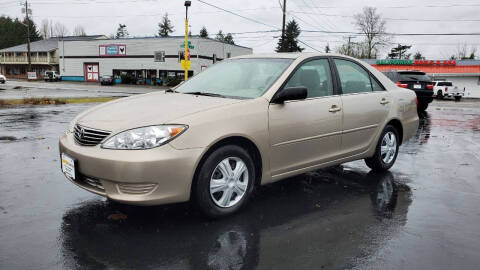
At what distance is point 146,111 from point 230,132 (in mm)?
818

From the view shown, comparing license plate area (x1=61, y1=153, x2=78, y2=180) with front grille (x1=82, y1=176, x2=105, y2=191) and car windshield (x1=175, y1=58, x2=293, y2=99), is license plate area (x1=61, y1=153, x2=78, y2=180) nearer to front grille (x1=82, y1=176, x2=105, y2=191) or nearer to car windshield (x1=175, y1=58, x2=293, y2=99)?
front grille (x1=82, y1=176, x2=105, y2=191)

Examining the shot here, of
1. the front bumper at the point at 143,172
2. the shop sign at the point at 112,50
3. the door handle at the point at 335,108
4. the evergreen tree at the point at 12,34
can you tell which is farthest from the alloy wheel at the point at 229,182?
the evergreen tree at the point at 12,34

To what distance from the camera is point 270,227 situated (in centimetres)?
375

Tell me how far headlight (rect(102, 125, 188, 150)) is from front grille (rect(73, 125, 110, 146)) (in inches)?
5.3

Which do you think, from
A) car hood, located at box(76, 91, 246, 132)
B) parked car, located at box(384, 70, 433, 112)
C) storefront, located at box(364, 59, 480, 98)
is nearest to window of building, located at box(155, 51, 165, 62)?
storefront, located at box(364, 59, 480, 98)

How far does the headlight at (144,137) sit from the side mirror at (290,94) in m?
1.11

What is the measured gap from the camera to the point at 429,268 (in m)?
3.01

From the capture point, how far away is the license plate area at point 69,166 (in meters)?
3.74

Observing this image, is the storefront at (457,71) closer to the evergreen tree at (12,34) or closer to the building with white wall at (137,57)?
the building with white wall at (137,57)

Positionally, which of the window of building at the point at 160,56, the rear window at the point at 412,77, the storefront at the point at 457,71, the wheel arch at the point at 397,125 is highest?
the window of building at the point at 160,56

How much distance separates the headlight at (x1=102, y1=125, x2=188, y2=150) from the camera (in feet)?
11.4

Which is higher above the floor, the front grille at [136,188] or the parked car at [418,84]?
the parked car at [418,84]

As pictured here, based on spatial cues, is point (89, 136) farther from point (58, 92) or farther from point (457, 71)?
point (457, 71)

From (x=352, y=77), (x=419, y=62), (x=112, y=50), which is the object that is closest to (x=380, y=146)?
(x=352, y=77)
